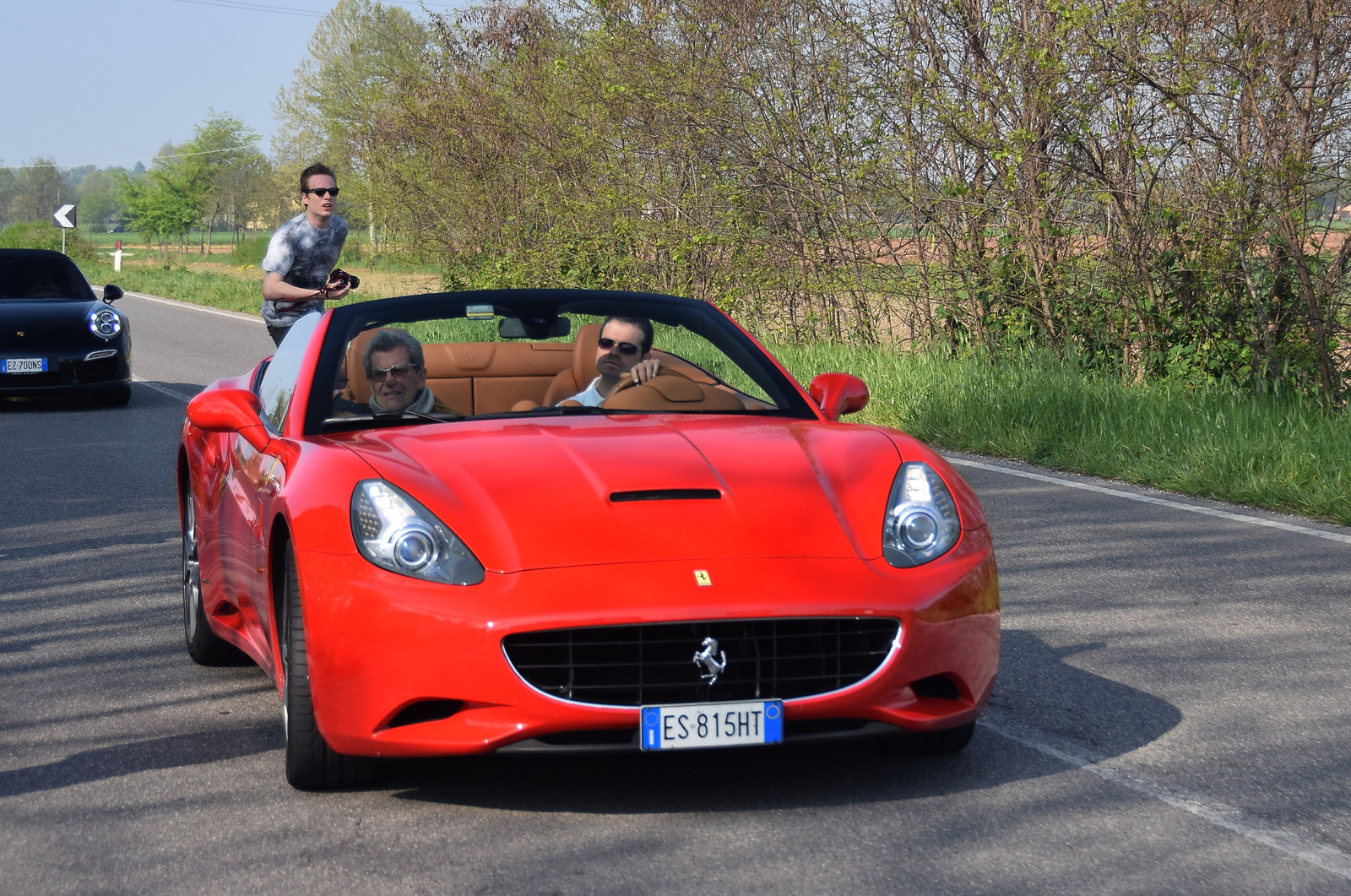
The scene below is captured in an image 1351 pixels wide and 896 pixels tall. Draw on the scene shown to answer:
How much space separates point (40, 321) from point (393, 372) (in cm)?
1132

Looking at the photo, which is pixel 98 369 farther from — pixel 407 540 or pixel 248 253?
pixel 248 253

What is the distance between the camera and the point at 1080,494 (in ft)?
30.4

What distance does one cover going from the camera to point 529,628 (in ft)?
11.8

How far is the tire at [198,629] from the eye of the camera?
5402 mm

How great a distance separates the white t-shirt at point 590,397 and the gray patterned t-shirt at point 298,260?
406 cm

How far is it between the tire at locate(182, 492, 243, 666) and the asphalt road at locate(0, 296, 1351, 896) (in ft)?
0.19

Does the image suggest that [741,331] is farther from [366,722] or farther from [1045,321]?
[1045,321]

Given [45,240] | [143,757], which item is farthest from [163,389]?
[45,240]

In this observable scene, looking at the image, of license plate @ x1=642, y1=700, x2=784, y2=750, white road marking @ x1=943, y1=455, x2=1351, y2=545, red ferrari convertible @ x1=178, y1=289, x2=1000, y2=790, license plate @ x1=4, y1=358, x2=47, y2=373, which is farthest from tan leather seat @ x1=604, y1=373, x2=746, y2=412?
license plate @ x1=4, y1=358, x2=47, y2=373

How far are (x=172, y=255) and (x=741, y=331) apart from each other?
99439 mm

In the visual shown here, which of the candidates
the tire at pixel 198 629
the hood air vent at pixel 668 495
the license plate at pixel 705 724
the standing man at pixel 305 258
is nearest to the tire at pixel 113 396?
the standing man at pixel 305 258

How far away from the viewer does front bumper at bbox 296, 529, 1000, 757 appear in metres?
3.62

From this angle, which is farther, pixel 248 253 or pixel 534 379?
pixel 248 253

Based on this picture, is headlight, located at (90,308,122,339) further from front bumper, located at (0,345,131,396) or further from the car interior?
the car interior
